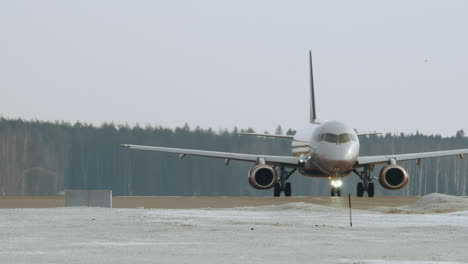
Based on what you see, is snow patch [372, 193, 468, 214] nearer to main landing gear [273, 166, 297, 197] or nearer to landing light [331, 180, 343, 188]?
landing light [331, 180, 343, 188]

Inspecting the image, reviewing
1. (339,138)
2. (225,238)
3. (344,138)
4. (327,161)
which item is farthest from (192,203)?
(225,238)

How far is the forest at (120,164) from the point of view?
127 meters

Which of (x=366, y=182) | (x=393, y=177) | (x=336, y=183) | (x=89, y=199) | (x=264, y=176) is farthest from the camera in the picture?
(x=366, y=182)

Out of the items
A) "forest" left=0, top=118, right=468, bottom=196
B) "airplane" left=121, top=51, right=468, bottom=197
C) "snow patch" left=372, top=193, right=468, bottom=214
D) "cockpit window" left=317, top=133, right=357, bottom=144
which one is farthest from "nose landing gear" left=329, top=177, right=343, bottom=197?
"forest" left=0, top=118, right=468, bottom=196

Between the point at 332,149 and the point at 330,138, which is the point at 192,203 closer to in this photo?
the point at 332,149

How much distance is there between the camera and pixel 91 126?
458 feet

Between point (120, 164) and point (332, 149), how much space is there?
91.5 metres

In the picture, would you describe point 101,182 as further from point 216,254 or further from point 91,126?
point 216,254

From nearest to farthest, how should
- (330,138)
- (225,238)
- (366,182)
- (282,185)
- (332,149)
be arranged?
(225,238), (332,149), (330,138), (282,185), (366,182)

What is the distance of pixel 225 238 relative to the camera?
21547mm

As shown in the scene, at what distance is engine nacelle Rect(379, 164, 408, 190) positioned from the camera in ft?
172

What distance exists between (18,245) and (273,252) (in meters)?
5.00

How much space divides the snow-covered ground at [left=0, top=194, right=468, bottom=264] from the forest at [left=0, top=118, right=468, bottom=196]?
89.6 m

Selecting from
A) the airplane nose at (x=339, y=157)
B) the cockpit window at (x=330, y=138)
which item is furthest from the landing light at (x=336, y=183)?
the cockpit window at (x=330, y=138)
